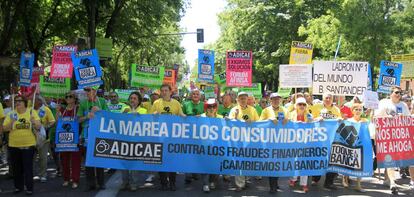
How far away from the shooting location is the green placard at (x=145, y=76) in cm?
1756

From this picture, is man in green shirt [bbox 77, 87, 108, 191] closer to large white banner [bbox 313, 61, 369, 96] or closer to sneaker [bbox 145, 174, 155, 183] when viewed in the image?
sneaker [bbox 145, 174, 155, 183]

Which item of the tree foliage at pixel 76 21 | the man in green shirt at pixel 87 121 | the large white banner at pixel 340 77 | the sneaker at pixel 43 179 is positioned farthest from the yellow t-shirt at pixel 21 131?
the tree foliage at pixel 76 21

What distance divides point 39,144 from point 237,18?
3634 centimetres

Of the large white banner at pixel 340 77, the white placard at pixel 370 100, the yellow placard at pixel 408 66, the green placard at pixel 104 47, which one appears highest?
the green placard at pixel 104 47

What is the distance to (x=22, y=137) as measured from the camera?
330 inches

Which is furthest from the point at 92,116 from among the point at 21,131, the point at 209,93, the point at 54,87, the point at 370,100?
the point at 209,93

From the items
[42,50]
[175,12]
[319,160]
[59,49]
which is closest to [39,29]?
[42,50]

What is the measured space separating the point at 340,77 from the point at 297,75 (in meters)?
1.05

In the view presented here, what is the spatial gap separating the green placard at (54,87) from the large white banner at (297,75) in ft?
21.1

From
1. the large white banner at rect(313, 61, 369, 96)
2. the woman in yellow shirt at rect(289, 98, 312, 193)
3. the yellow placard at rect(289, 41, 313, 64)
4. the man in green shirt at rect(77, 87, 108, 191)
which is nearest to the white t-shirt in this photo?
the large white banner at rect(313, 61, 369, 96)

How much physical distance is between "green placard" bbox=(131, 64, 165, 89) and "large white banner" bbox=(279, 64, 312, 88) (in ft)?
23.4

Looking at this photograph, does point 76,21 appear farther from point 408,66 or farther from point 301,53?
point 408,66

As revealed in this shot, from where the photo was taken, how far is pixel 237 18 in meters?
44.8

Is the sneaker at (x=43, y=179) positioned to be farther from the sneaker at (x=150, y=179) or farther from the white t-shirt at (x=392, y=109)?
the white t-shirt at (x=392, y=109)
